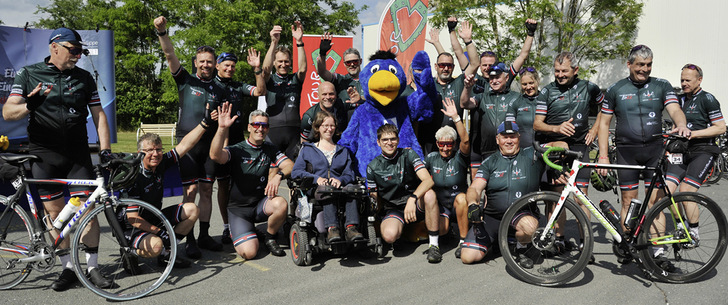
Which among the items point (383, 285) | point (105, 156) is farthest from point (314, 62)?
point (383, 285)

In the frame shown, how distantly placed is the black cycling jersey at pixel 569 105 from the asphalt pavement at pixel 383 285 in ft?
4.12

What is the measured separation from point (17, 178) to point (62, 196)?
347mm

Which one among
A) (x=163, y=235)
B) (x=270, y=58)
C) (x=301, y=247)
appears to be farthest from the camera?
(x=270, y=58)

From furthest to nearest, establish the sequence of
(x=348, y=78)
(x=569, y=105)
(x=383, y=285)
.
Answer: (x=348, y=78)
(x=569, y=105)
(x=383, y=285)

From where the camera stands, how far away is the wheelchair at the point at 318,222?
450cm

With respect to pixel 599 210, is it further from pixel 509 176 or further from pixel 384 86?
pixel 384 86

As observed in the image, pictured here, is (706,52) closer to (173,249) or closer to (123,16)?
(173,249)

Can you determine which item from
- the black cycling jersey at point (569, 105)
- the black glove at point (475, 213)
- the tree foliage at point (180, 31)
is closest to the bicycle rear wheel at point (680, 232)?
the black cycling jersey at point (569, 105)

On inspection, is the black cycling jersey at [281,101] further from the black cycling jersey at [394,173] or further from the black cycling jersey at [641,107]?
the black cycling jersey at [641,107]

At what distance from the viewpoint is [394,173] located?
16.3 ft

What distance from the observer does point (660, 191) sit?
448 centimetres

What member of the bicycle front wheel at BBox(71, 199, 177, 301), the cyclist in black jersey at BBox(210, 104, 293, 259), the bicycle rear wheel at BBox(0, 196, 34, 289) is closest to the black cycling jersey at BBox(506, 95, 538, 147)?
the cyclist in black jersey at BBox(210, 104, 293, 259)

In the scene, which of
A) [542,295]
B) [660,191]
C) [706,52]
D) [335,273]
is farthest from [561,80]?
[706,52]

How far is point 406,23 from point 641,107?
18.7 feet
